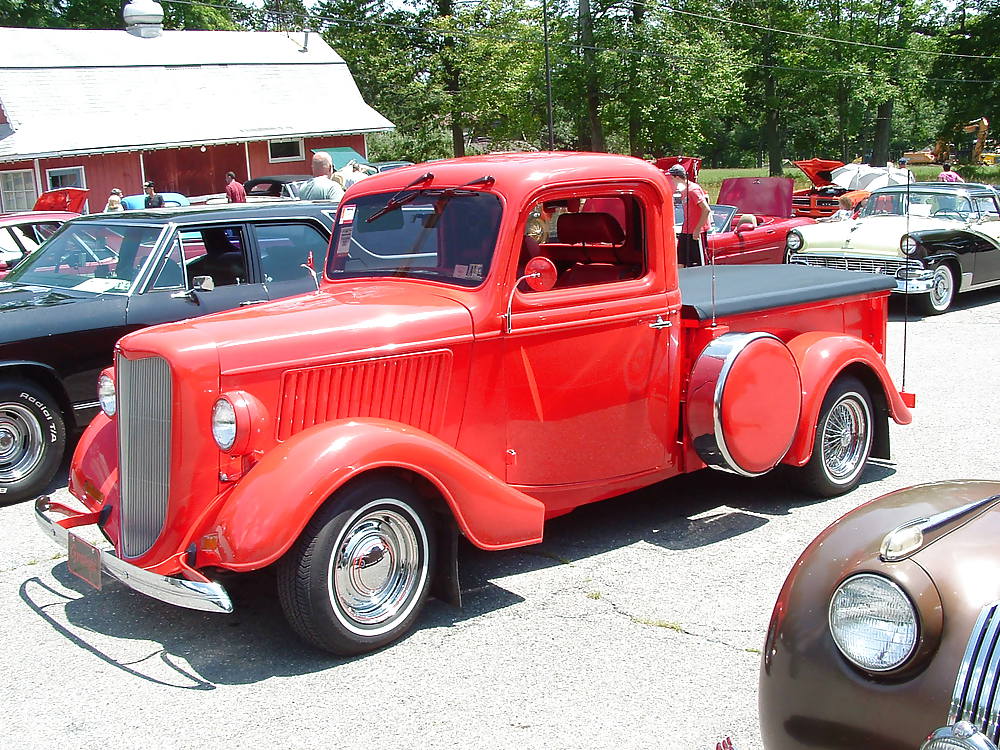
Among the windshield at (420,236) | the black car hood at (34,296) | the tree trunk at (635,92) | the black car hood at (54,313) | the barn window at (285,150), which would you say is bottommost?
the black car hood at (54,313)

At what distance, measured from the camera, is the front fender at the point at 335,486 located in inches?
151

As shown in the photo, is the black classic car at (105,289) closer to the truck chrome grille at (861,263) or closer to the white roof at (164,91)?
the truck chrome grille at (861,263)

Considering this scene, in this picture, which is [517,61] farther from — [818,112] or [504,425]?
[504,425]

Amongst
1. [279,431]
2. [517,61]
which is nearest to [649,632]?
[279,431]

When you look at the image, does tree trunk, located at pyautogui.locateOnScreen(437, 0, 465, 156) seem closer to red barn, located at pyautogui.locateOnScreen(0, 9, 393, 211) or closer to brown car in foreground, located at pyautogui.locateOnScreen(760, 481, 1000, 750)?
red barn, located at pyautogui.locateOnScreen(0, 9, 393, 211)

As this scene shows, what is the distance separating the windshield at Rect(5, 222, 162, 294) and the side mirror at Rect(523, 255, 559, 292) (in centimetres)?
364

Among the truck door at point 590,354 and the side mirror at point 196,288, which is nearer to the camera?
the truck door at point 590,354

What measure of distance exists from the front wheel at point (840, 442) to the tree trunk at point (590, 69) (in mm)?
31951

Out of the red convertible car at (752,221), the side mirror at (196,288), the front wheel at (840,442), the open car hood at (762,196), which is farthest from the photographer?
the open car hood at (762,196)

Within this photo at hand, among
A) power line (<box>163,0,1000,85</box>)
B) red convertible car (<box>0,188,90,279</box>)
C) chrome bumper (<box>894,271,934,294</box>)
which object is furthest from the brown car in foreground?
power line (<box>163,0,1000,85</box>)

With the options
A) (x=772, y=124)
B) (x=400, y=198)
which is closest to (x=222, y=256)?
(x=400, y=198)

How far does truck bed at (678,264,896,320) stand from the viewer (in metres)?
5.50

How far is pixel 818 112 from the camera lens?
5031 centimetres

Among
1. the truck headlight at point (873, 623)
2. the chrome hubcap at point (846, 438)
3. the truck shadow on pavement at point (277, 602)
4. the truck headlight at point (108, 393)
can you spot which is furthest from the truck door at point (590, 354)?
the truck headlight at point (873, 623)
